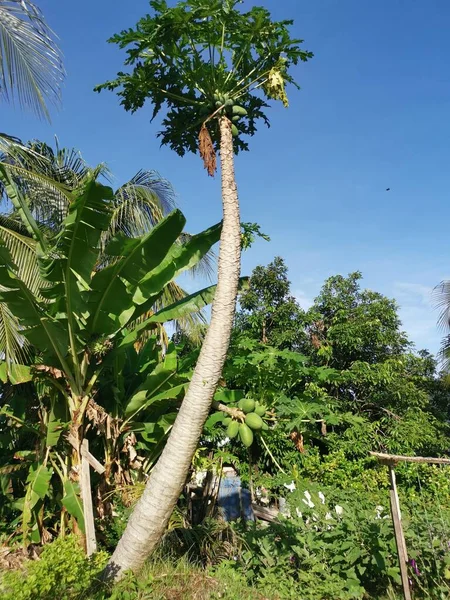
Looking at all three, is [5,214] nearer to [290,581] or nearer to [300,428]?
[300,428]

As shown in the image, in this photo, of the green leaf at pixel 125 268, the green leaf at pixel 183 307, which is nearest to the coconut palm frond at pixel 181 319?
the green leaf at pixel 183 307

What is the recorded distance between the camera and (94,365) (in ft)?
17.7

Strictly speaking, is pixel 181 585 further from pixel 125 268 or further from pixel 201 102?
pixel 201 102

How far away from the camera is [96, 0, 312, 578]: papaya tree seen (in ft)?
11.2

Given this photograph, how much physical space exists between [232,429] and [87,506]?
1844 mm

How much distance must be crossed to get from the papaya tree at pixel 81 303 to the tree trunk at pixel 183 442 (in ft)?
4.50

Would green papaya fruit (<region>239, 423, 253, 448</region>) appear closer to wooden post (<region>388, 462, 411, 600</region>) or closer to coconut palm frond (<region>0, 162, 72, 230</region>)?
wooden post (<region>388, 462, 411, 600</region>)

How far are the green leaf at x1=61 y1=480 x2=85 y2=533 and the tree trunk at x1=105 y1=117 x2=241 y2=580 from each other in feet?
4.10

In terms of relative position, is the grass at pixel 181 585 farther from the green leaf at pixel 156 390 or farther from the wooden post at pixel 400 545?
the green leaf at pixel 156 390

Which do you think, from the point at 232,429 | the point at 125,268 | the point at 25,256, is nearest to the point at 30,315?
the point at 125,268

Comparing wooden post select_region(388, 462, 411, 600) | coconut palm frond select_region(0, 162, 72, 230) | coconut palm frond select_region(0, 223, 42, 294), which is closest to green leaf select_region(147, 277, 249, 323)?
coconut palm frond select_region(0, 223, 42, 294)

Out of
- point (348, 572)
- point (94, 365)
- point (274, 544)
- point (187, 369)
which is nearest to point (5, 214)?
point (94, 365)

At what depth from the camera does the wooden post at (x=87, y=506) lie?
13.6ft

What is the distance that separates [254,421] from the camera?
12.1ft
